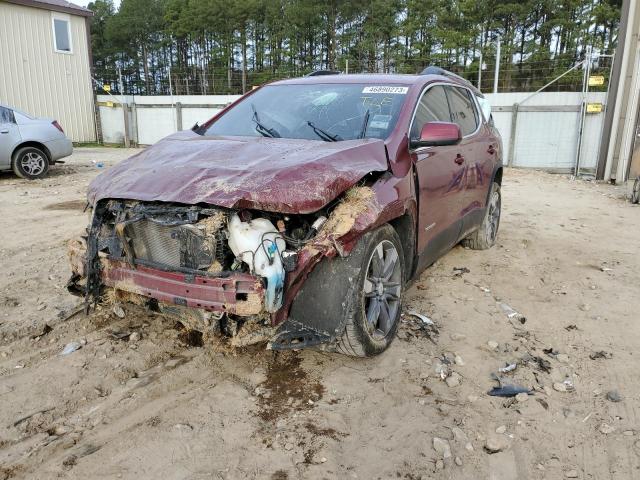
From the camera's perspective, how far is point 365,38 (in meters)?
32.1

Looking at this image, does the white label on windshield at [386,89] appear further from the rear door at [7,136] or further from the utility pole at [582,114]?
the utility pole at [582,114]

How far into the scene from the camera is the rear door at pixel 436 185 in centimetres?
382

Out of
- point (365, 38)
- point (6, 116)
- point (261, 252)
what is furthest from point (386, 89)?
point (365, 38)

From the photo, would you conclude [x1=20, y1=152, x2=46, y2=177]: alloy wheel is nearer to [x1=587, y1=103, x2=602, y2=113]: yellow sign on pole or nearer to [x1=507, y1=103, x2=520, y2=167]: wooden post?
[x1=507, y1=103, x2=520, y2=167]: wooden post

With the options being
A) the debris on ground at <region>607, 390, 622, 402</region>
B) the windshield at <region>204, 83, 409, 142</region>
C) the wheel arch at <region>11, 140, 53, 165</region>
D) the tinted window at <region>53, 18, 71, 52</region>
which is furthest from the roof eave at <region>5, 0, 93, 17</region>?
the debris on ground at <region>607, 390, 622, 402</region>

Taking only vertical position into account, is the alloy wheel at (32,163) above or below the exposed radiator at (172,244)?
below

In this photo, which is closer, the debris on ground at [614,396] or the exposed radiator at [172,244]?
the exposed radiator at [172,244]

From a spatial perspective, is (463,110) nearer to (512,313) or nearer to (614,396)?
(512,313)

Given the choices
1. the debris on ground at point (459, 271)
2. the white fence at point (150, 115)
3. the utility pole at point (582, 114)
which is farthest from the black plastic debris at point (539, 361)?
the white fence at point (150, 115)

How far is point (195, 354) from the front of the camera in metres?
3.40

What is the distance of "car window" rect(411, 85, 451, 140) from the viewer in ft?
12.7

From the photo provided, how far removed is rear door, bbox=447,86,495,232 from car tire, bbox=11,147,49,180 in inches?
353

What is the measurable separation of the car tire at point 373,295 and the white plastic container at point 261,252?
0.41m

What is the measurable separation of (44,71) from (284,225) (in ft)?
64.9
